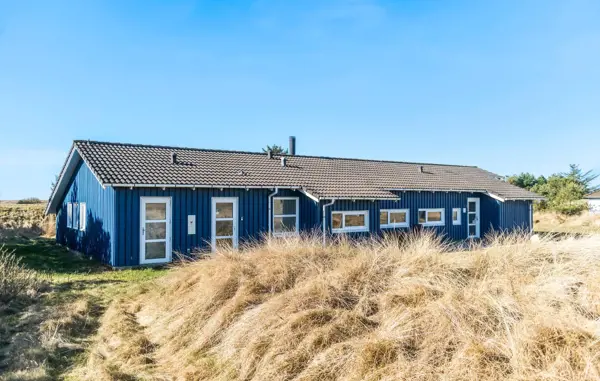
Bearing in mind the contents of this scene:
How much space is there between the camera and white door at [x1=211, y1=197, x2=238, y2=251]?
1345 cm

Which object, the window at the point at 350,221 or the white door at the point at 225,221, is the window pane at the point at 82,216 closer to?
the white door at the point at 225,221

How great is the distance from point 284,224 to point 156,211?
4.88m

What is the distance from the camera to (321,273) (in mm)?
5562

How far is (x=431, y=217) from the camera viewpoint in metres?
18.8

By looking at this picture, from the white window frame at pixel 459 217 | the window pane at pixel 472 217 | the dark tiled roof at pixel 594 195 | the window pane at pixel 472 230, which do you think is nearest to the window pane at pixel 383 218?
the white window frame at pixel 459 217

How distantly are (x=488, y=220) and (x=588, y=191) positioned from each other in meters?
42.7

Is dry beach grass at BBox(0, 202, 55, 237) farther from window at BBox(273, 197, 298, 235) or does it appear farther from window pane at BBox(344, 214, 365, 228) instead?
window pane at BBox(344, 214, 365, 228)

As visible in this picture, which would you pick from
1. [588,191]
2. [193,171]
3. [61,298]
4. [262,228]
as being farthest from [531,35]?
[588,191]

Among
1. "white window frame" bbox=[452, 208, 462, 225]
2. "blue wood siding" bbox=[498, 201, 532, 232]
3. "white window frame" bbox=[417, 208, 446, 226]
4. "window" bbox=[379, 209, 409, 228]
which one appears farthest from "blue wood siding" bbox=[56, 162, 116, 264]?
"blue wood siding" bbox=[498, 201, 532, 232]

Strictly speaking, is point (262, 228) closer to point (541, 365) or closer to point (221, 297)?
point (221, 297)

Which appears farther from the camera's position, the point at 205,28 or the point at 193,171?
the point at 193,171

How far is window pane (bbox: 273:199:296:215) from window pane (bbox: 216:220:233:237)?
1.92 m

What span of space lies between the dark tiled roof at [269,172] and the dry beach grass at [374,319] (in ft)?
22.9

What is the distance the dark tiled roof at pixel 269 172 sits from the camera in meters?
12.9
